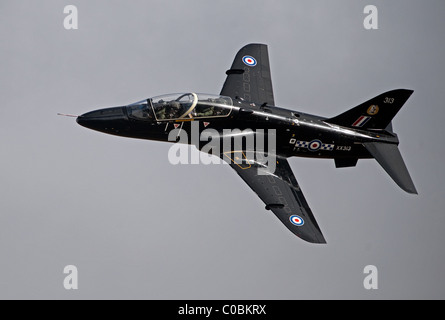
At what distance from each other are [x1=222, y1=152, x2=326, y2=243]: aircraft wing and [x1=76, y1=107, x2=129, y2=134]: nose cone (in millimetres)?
4657

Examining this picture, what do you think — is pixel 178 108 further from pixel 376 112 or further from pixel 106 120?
pixel 376 112

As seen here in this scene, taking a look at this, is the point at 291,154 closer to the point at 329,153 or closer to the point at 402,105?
the point at 329,153

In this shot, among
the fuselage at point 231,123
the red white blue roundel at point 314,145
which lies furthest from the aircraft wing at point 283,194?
the red white blue roundel at point 314,145

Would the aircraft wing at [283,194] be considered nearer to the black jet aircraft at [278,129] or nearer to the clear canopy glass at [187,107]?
the black jet aircraft at [278,129]

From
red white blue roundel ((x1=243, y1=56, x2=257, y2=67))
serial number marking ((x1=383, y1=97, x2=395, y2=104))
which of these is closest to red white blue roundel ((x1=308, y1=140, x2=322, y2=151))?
serial number marking ((x1=383, y1=97, x2=395, y2=104))

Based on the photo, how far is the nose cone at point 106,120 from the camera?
1380 inches

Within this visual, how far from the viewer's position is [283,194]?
115 feet

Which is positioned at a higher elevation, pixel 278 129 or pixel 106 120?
pixel 106 120

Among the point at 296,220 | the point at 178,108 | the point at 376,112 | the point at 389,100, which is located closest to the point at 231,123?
the point at 178,108

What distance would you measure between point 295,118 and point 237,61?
5221 millimetres

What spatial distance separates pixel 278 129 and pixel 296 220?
15.7ft

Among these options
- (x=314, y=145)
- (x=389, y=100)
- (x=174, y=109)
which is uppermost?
(x=389, y=100)

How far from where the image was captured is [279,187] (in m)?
35.3

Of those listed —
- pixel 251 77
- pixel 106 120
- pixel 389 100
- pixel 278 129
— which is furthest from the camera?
pixel 251 77
